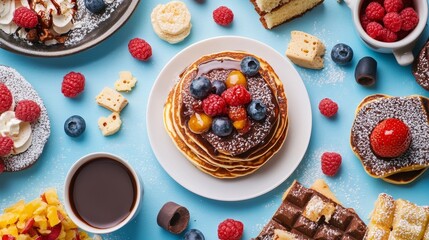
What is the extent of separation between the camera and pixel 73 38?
11.5 feet

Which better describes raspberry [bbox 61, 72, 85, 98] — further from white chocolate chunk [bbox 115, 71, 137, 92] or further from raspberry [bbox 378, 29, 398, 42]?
raspberry [bbox 378, 29, 398, 42]

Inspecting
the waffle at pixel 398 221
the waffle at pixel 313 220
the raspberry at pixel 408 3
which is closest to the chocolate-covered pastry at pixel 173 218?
the waffle at pixel 313 220

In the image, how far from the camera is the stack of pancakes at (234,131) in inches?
126

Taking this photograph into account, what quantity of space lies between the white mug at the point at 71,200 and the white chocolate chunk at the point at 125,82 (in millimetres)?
360

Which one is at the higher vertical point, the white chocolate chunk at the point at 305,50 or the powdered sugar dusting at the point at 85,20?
the powdered sugar dusting at the point at 85,20

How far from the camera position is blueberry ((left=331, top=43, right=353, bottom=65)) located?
3426 millimetres

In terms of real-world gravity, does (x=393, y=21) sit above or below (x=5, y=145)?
below

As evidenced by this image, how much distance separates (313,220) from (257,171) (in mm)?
300

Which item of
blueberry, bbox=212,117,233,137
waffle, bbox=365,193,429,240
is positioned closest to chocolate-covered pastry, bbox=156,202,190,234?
blueberry, bbox=212,117,233,137

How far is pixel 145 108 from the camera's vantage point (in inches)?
139

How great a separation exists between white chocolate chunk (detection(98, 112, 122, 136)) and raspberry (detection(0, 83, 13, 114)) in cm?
38

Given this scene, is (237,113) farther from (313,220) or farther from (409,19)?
(409,19)

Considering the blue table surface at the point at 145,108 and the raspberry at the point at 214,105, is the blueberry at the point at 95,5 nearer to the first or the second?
the blue table surface at the point at 145,108

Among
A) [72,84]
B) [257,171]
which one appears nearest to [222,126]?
[257,171]
